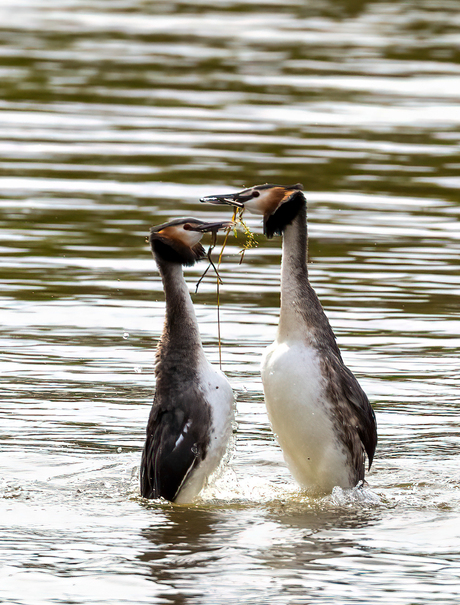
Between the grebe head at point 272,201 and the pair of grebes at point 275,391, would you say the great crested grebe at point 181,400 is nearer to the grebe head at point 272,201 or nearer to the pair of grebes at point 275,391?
the pair of grebes at point 275,391

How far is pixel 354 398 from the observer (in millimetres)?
8945

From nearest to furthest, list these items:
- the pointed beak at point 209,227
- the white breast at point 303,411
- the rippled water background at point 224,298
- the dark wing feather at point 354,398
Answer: the rippled water background at point 224,298 → the white breast at point 303,411 → the dark wing feather at point 354,398 → the pointed beak at point 209,227

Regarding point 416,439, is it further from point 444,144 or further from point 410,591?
point 444,144

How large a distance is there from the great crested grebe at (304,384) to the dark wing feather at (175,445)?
0.51 meters

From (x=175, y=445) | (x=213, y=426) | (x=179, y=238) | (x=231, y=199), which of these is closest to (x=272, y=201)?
(x=231, y=199)

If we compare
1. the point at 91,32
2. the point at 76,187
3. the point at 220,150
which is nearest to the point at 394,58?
the point at 91,32

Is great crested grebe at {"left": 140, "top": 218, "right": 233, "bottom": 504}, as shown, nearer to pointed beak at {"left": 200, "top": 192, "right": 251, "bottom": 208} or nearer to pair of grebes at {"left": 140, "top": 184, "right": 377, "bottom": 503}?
pair of grebes at {"left": 140, "top": 184, "right": 377, "bottom": 503}

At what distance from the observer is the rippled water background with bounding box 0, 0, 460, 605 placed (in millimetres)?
7773

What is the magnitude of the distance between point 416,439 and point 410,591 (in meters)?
3.11

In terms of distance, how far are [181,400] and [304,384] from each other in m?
0.80

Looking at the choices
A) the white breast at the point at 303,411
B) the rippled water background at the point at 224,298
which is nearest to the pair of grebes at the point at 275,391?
the white breast at the point at 303,411

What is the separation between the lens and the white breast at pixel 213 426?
884 centimetres

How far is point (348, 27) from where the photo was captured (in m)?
36.1

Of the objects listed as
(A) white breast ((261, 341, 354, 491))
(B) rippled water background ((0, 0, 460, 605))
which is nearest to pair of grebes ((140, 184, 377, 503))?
(A) white breast ((261, 341, 354, 491))
